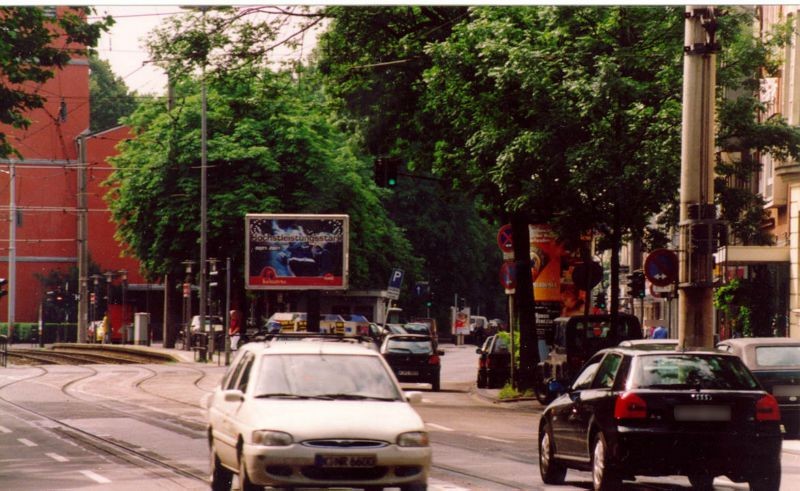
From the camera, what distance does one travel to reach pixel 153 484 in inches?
590

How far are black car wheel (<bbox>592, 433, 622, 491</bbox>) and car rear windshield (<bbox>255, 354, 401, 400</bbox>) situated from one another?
1964 mm

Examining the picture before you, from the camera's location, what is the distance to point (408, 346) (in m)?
38.5

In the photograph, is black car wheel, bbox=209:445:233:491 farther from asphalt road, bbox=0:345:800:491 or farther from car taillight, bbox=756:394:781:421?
car taillight, bbox=756:394:781:421

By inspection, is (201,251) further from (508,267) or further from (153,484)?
(153,484)

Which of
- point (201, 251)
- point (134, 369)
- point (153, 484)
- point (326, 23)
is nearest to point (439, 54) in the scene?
point (326, 23)

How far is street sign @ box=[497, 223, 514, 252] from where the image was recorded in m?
33.0

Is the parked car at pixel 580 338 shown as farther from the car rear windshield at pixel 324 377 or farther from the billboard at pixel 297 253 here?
the car rear windshield at pixel 324 377

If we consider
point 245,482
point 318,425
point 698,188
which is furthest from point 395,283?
point 318,425

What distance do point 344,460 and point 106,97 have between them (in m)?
83.2

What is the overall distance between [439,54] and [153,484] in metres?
15.8

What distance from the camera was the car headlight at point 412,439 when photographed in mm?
12320

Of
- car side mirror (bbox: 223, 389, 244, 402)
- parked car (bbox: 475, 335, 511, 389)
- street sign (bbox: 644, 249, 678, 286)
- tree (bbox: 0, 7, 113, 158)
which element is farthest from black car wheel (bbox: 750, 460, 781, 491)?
parked car (bbox: 475, 335, 511, 389)

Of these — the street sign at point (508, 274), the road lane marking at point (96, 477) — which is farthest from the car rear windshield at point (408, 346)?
the road lane marking at point (96, 477)

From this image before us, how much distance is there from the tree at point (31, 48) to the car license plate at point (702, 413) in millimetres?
15026
